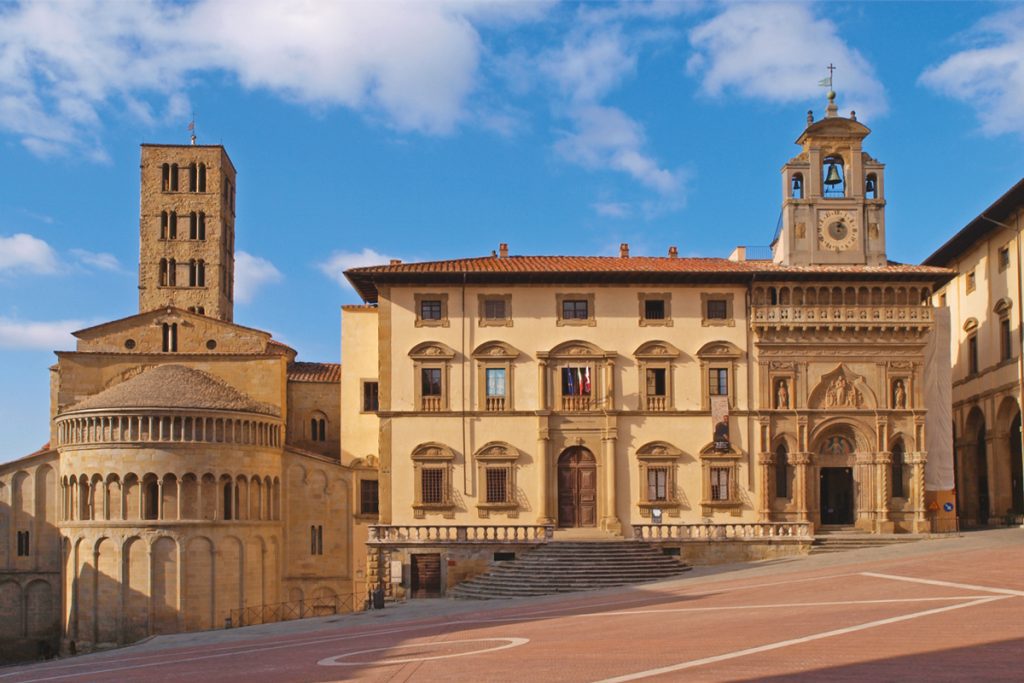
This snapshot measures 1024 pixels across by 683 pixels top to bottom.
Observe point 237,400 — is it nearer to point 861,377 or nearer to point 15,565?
point 15,565

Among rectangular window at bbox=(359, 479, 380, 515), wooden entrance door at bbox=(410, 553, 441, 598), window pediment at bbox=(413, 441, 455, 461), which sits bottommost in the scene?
wooden entrance door at bbox=(410, 553, 441, 598)

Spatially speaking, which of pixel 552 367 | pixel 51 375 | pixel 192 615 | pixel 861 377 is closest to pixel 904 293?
pixel 861 377

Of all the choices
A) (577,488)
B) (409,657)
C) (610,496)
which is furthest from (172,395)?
(409,657)

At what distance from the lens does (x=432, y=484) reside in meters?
45.7

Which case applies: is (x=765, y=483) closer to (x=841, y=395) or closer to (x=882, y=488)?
(x=882, y=488)

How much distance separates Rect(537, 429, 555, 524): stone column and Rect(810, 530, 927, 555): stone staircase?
10285 millimetres

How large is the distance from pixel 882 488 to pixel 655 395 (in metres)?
9.70

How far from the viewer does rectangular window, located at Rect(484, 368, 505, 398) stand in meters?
46.2

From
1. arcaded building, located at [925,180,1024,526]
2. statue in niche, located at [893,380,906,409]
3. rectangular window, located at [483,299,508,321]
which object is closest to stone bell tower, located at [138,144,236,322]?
rectangular window, located at [483,299,508,321]

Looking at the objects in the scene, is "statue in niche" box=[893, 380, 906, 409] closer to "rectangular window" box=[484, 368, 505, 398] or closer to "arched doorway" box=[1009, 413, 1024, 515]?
"arched doorway" box=[1009, 413, 1024, 515]

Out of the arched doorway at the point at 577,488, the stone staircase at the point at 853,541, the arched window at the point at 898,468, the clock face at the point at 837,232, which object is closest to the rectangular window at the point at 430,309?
the arched doorway at the point at 577,488

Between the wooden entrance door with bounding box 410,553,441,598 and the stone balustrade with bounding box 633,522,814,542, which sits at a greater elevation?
the stone balustrade with bounding box 633,522,814,542

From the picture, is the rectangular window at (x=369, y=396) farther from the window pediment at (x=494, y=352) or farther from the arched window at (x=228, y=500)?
the window pediment at (x=494, y=352)

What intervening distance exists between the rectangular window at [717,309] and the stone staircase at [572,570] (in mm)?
10113
